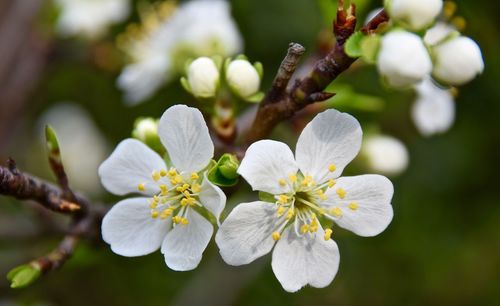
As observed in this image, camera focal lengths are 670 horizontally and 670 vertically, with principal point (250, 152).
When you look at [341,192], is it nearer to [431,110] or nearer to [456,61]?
[456,61]

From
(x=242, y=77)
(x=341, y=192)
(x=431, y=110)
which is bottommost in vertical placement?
(x=431, y=110)

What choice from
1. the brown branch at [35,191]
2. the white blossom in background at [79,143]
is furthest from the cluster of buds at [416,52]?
the white blossom in background at [79,143]

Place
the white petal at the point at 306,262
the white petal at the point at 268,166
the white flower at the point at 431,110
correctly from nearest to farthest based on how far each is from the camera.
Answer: the white petal at the point at 268,166 < the white petal at the point at 306,262 < the white flower at the point at 431,110

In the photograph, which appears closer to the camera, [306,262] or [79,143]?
[306,262]

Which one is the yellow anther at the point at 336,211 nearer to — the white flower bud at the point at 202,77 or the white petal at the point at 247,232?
the white petal at the point at 247,232

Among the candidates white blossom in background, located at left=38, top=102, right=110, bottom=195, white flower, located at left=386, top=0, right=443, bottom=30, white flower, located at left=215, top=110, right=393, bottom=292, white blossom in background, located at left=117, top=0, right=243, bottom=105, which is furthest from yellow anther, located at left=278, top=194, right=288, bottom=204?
white blossom in background, located at left=38, top=102, right=110, bottom=195

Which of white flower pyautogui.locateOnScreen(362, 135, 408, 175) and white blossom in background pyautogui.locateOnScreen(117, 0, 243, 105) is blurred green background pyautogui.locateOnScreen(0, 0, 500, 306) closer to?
white blossom in background pyautogui.locateOnScreen(117, 0, 243, 105)

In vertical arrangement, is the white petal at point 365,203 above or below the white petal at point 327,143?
below

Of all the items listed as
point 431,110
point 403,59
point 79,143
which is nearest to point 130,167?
point 403,59
